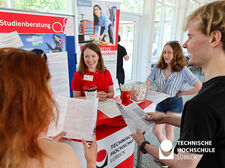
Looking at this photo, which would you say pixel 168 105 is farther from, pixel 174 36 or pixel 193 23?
pixel 174 36

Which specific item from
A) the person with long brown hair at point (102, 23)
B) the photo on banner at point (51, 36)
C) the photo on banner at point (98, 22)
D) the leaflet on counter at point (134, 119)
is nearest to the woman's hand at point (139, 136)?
the leaflet on counter at point (134, 119)

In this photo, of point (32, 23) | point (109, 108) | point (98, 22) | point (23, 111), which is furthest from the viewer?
point (98, 22)

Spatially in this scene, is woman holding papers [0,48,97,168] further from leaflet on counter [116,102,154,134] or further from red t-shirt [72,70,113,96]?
red t-shirt [72,70,113,96]

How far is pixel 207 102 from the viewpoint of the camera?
59cm

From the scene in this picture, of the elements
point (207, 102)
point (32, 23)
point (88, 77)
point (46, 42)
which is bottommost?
point (88, 77)

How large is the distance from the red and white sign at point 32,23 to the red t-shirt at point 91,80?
90 cm

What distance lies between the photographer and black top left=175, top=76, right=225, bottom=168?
0.58 meters

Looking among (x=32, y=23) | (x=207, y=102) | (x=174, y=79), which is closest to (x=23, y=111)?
(x=207, y=102)

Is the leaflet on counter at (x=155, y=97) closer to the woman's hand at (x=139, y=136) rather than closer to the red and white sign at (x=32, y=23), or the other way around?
the woman's hand at (x=139, y=136)

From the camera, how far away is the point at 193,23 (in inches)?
28.9

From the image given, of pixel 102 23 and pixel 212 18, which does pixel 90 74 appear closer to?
pixel 212 18

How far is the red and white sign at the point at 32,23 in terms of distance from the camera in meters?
1.77

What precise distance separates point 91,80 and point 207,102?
1282 millimetres

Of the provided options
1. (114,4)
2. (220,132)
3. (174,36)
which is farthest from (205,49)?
(174,36)
